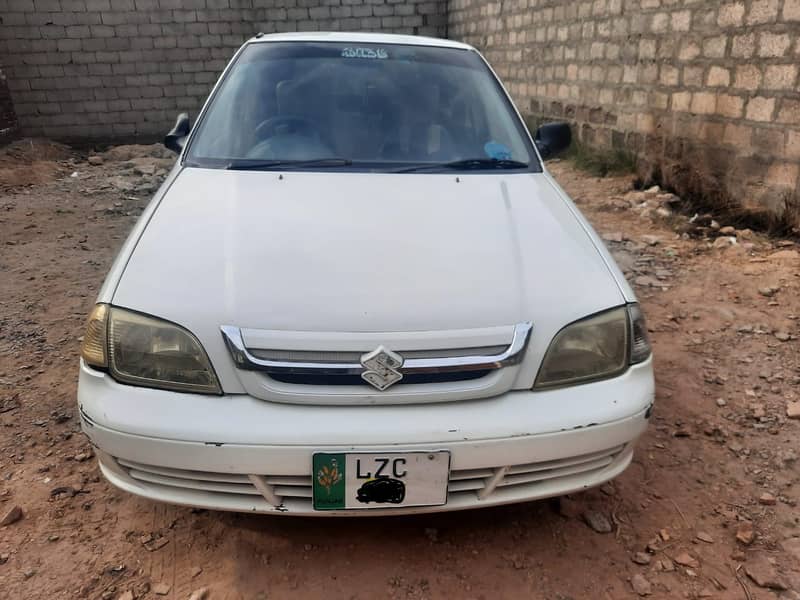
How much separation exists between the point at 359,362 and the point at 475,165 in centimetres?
126

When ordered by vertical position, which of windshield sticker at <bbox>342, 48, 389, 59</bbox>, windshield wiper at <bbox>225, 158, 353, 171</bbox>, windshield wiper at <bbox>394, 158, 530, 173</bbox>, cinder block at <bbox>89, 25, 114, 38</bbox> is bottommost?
windshield wiper at <bbox>394, 158, 530, 173</bbox>

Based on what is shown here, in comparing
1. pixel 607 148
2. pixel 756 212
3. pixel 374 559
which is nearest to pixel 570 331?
pixel 374 559

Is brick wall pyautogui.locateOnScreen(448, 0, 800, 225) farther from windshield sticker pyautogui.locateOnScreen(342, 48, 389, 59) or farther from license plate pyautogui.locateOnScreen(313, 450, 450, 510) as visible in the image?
license plate pyautogui.locateOnScreen(313, 450, 450, 510)

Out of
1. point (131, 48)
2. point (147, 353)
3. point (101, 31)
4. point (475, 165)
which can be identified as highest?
point (101, 31)

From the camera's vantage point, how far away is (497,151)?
250 cm

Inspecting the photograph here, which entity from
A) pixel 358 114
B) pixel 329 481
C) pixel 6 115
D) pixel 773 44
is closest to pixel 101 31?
pixel 6 115

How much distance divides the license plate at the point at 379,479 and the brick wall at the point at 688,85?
13.3 ft

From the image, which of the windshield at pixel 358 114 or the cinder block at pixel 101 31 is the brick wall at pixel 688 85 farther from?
the cinder block at pixel 101 31

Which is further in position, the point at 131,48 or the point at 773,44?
the point at 131,48

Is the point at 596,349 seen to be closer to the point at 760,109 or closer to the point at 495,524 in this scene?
the point at 495,524

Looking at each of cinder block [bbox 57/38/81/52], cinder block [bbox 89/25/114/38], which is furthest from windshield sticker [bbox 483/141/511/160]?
cinder block [bbox 57/38/81/52]

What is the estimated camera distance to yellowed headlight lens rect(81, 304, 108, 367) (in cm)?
159

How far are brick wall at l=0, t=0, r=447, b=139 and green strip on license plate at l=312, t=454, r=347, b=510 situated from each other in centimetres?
1014

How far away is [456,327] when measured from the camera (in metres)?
1.52
